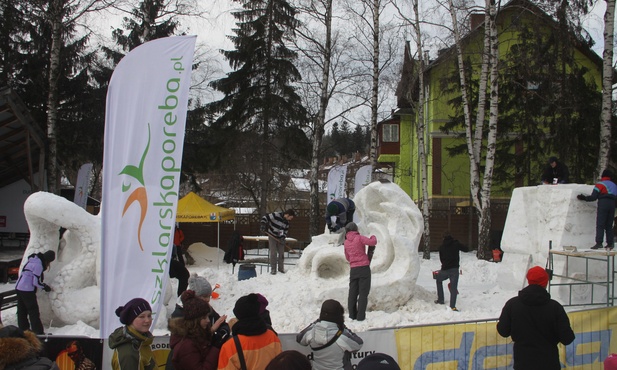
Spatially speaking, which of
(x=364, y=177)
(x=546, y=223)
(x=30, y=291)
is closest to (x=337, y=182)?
(x=364, y=177)

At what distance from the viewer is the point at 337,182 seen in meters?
16.8

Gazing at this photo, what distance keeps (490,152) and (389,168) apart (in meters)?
21.5

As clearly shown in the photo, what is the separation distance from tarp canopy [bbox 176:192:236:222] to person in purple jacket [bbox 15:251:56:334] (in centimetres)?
785

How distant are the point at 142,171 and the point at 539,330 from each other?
4.07 meters

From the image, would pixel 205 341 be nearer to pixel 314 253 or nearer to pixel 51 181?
pixel 314 253

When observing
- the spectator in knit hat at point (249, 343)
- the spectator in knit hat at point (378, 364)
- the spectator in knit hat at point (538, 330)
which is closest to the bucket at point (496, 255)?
the spectator in knit hat at point (538, 330)

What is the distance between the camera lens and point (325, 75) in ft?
58.9

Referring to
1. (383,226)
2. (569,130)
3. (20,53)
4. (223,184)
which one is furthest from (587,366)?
(223,184)

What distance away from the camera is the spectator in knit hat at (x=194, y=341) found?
371cm

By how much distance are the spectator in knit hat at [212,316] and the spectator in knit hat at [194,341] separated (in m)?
0.07

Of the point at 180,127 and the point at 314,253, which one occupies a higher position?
the point at 180,127

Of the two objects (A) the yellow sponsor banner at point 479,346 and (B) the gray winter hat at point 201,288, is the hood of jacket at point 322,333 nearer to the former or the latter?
(A) the yellow sponsor banner at point 479,346

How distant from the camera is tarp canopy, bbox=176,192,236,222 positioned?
49.7ft

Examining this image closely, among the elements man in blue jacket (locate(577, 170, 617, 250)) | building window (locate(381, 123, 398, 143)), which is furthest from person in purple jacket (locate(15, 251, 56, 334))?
building window (locate(381, 123, 398, 143))
